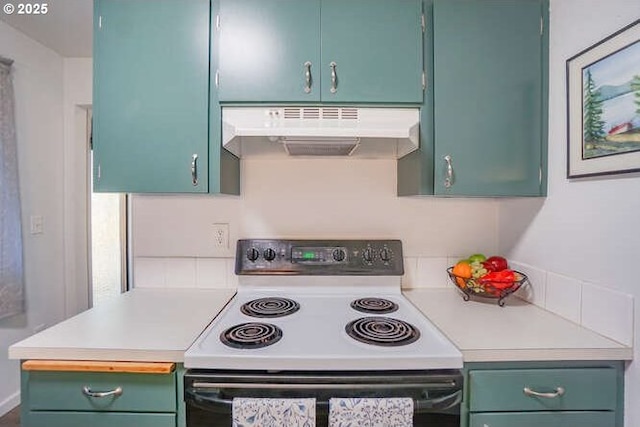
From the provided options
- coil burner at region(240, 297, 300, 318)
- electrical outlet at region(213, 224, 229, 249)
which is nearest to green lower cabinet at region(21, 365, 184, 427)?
coil burner at region(240, 297, 300, 318)

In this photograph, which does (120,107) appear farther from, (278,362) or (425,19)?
(425,19)

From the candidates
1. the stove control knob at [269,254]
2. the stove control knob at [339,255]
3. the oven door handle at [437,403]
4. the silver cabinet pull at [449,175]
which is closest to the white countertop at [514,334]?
the oven door handle at [437,403]

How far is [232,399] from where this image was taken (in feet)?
2.85

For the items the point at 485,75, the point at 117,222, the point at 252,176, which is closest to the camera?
the point at 485,75

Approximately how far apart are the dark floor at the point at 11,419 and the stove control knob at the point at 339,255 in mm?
2257

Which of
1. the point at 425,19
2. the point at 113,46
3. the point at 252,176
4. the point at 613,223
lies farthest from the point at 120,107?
the point at 613,223

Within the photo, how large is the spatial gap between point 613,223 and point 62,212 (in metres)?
3.21

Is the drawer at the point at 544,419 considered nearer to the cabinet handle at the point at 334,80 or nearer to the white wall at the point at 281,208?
the white wall at the point at 281,208

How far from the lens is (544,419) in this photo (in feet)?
3.06

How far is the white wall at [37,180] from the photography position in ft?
6.61

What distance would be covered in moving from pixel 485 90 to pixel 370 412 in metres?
1.22

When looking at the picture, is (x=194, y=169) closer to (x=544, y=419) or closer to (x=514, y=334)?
(x=514, y=334)

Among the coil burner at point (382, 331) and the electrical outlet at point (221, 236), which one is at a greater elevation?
the electrical outlet at point (221, 236)

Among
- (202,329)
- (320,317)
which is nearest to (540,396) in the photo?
(320,317)
